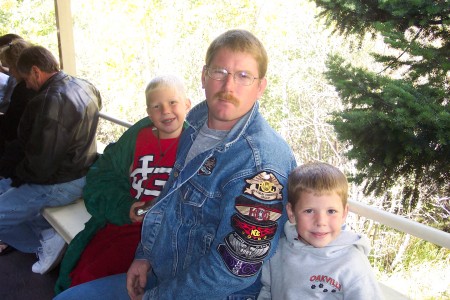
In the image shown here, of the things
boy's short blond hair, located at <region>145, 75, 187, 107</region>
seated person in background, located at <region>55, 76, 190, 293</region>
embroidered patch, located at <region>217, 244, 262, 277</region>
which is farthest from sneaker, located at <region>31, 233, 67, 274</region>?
embroidered patch, located at <region>217, 244, 262, 277</region>

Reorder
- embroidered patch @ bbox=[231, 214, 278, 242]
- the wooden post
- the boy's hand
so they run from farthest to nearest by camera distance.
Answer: the wooden post, the boy's hand, embroidered patch @ bbox=[231, 214, 278, 242]

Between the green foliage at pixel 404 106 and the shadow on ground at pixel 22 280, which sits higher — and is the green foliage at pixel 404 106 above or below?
above

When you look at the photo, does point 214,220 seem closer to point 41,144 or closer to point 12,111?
point 41,144

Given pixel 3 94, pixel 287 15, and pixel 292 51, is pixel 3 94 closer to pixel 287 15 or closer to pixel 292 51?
pixel 292 51

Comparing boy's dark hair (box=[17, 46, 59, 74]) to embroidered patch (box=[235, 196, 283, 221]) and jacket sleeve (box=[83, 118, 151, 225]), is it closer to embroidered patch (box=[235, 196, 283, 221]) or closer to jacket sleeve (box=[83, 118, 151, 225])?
jacket sleeve (box=[83, 118, 151, 225])

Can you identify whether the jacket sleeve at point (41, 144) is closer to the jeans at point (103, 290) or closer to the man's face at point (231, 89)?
the jeans at point (103, 290)

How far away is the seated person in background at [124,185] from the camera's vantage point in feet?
5.20

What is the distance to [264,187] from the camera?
1.00 metres

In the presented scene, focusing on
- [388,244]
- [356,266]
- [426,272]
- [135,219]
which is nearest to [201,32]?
[388,244]

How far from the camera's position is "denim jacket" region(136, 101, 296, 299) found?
3.27 feet

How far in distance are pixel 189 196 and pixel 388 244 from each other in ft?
10.4

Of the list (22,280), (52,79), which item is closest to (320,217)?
(52,79)

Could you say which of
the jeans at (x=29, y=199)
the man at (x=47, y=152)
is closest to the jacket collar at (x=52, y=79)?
the man at (x=47, y=152)

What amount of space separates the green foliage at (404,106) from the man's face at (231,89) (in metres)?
1.47
